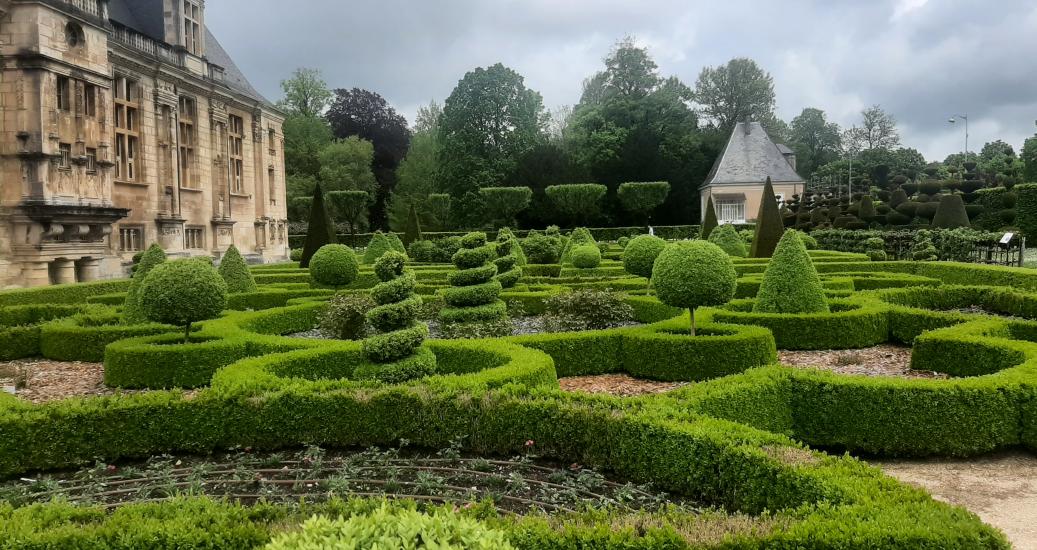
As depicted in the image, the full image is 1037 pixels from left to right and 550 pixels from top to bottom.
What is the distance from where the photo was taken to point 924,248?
26.0m

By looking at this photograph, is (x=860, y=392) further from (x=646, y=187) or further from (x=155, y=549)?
(x=646, y=187)

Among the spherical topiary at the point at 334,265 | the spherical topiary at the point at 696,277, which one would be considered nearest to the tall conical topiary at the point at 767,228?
the spherical topiary at the point at 334,265

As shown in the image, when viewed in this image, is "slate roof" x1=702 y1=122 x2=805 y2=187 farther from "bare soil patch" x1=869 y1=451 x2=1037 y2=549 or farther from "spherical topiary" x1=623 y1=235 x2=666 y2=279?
"bare soil patch" x1=869 y1=451 x2=1037 y2=549

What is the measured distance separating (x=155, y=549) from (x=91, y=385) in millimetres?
8430

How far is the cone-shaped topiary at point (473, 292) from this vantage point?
13.8 m

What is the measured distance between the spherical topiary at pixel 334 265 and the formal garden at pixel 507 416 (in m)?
2.15

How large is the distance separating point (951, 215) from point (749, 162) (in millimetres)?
22562

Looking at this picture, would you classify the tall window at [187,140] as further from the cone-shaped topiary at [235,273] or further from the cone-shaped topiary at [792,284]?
the cone-shaped topiary at [792,284]

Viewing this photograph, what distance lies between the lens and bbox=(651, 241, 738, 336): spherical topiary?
11.1 meters

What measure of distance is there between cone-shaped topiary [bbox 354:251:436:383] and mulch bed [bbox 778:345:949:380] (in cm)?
594

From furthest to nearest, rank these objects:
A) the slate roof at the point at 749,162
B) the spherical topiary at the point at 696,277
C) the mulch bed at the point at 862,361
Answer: the slate roof at the point at 749,162, the spherical topiary at the point at 696,277, the mulch bed at the point at 862,361

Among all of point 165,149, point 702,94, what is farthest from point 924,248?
point 702,94

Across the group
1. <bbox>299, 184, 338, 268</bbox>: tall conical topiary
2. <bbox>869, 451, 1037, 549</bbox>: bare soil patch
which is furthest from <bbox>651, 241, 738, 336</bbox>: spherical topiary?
<bbox>299, 184, 338, 268</bbox>: tall conical topiary

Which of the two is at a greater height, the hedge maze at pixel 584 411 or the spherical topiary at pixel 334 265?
the spherical topiary at pixel 334 265
